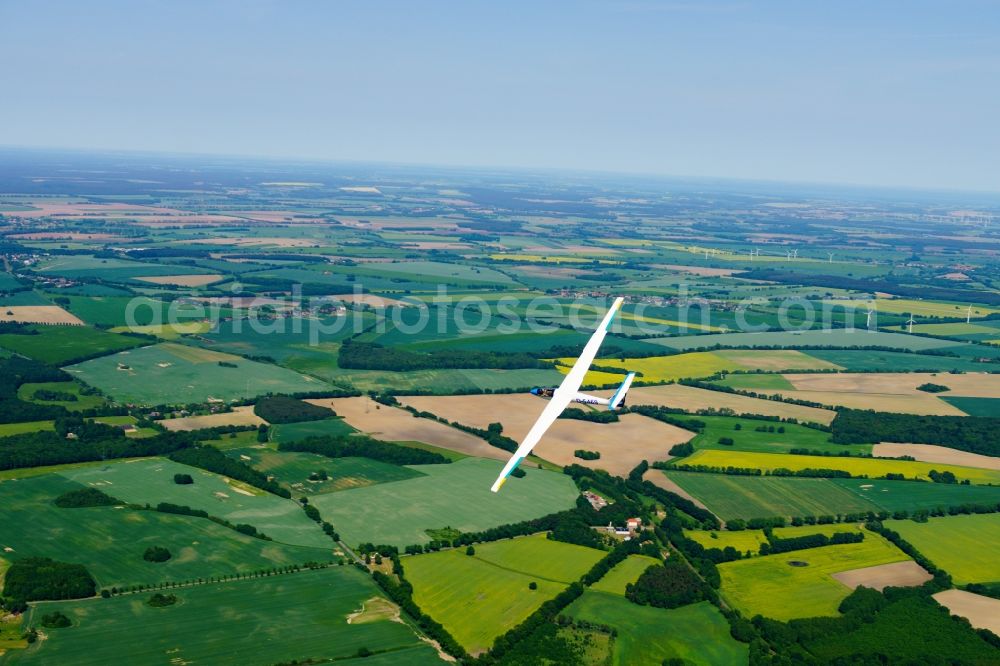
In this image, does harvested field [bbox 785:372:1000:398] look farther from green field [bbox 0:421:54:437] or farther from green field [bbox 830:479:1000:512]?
green field [bbox 0:421:54:437]

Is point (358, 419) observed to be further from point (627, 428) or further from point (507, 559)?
point (507, 559)

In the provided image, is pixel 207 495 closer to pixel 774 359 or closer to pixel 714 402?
pixel 714 402

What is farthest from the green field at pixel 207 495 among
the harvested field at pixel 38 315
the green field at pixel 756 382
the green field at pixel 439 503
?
the harvested field at pixel 38 315

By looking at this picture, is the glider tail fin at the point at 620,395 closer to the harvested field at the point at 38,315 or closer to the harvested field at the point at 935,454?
the harvested field at the point at 935,454

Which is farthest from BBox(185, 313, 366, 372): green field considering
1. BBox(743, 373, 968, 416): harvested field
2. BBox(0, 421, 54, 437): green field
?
BBox(743, 373, 968, 416): harvested field

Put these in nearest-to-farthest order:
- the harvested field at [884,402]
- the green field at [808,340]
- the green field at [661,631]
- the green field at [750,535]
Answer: the green field at [661,631] < the green field at [750,535] < the harvested field at [884,402] < the green field at [808,340]

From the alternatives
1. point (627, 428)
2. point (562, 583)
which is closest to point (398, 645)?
point (562, 583)
